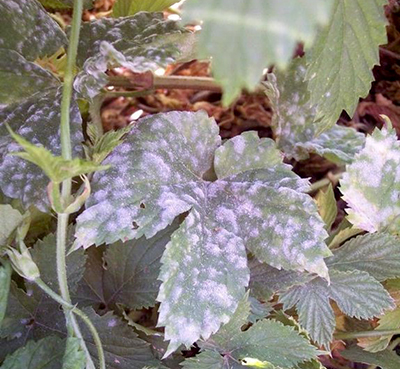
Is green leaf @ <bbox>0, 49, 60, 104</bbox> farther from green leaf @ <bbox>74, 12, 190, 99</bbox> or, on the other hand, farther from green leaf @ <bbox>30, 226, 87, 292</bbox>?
green leaf @ <bbox>30, 226, 87, 292</bbox>

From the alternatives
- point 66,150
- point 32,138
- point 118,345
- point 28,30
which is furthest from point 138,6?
point 118,345

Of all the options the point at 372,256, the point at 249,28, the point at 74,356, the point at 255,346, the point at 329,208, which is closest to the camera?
the point at 249,28

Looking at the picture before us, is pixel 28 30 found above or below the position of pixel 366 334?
above

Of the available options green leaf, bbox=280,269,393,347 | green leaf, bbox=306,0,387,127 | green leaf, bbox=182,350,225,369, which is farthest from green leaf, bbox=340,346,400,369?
green leaf, bbox=306,0,387,127

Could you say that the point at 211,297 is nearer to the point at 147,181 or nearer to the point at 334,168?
the point at 147,181

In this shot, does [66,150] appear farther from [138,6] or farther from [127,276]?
[138,6]

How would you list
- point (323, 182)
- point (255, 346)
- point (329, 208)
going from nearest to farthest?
point (255, 346) < point (329, 208) < point (323, 182)
